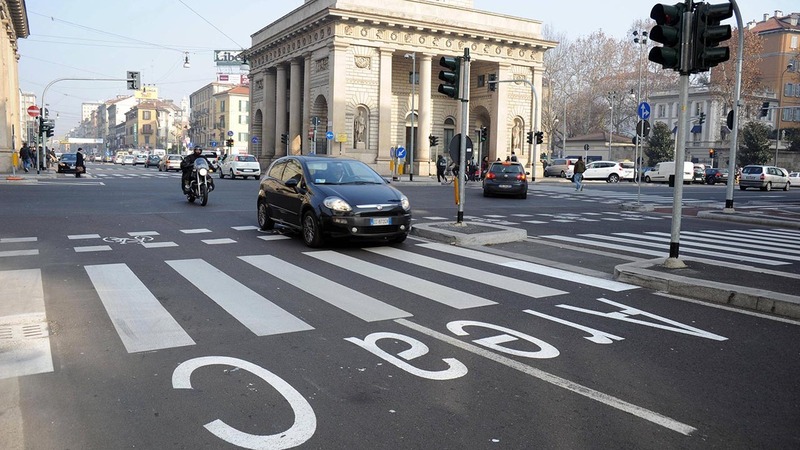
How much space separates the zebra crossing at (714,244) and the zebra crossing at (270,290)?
311 centimetres

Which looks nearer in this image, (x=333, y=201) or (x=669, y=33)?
(x=669, y=33)

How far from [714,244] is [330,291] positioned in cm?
855

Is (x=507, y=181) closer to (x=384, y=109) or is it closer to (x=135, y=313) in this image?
(x=135, y=313)

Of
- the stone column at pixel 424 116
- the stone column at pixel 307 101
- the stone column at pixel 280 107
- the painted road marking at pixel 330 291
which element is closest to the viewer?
the painted road marking at pixel 330 291

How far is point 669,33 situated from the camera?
8.56m

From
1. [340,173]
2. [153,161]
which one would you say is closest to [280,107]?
[153,161]

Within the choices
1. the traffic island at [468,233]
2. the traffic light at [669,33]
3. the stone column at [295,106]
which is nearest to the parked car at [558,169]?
the stone column at [295,106]

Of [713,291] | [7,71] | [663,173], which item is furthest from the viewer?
[663,173]

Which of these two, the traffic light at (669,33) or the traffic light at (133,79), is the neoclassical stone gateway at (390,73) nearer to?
the traffic light at (133,79)

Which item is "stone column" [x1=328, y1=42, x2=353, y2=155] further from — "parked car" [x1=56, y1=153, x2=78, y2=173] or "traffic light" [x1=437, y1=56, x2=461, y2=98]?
"traffic light" [x1=437, y1=56, x2=461, y2=98]

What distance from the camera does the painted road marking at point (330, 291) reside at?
21.4ft

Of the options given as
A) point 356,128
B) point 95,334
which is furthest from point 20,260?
point 356,128

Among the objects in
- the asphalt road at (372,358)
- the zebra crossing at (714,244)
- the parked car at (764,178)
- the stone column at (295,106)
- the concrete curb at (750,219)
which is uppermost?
the stone column at (295,106)

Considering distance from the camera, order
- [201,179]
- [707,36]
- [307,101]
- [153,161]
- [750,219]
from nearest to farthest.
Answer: [707,36]
[750,219]
[201,179]
[307,101]
[153,161]
